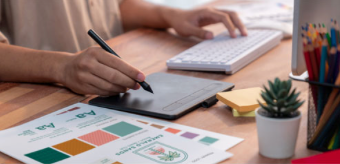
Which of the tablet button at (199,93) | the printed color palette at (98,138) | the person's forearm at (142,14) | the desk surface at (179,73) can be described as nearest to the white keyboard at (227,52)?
the desk surface at (179,73)

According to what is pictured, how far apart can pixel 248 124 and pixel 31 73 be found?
21.9 inches

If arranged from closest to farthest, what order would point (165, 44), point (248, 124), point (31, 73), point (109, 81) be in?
1. point (248, 124)
2. point (109, 81)
3. point (31, 73)
4. point (165, 44)

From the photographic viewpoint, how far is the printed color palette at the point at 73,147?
0.72 meters

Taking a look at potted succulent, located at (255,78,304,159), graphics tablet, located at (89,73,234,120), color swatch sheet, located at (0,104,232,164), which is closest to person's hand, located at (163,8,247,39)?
graphics tablet, located at (89,73,234,120)

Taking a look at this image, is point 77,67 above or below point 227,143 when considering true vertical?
above

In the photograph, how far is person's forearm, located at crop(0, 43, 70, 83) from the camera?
1053 mm

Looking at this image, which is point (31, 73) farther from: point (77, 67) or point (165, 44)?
point (165, 44)

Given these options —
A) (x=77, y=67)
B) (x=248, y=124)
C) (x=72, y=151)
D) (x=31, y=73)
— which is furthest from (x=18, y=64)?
(x=248, y=124)

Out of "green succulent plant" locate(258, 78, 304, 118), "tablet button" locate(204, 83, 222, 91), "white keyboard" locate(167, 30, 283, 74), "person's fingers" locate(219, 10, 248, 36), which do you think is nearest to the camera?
"green succulent plant" locate(258, 78, 304, 118)

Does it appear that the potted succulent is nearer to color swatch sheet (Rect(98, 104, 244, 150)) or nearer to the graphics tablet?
color swatch sheet (Rect(98, 104, 244, 150))

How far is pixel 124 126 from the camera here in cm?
81

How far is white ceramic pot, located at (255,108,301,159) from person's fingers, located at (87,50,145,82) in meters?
0.32

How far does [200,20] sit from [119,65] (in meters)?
0.59

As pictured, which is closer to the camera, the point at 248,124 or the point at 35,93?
the point at 248,124
